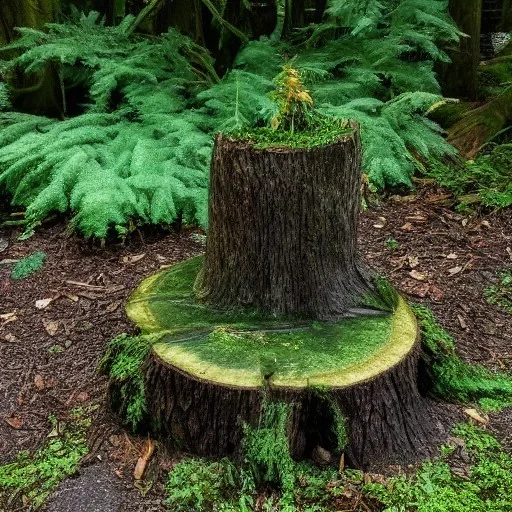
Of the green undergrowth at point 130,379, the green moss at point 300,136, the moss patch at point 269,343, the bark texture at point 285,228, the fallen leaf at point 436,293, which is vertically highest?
the green moss at point 300,136

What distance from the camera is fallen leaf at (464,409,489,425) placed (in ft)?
8.56

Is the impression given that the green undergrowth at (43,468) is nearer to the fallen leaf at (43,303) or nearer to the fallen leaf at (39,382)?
the fallen leaf at (39,382)

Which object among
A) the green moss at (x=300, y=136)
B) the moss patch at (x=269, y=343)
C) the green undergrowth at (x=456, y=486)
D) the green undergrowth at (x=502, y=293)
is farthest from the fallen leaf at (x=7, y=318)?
the green undergrowth at (x=502, y=293)

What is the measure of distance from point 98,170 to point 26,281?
1028 millimetres

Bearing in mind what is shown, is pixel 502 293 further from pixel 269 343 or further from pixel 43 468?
pixel 43 468

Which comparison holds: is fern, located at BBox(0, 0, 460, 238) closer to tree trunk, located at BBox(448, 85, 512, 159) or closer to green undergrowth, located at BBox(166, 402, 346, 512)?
tree trunk, located at BBox(448, 85, 512, 159)

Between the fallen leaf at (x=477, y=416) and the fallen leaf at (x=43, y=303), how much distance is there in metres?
2.48

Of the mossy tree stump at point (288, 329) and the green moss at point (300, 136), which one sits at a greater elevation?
the green moss at point (300, 136)

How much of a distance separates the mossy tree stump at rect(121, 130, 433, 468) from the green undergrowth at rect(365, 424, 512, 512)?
0.41ft

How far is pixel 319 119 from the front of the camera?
2.57 meters

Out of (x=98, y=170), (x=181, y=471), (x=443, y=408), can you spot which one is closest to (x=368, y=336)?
(x=443, y=408)

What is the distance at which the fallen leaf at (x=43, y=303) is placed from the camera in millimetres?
3668

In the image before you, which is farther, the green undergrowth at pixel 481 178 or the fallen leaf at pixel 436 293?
the green undergrowth at pixel 481 178

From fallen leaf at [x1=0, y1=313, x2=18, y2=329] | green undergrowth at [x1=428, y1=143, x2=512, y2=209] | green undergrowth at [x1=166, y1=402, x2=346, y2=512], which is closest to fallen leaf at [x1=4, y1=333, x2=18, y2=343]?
fallen leaf at [x1=0, y1=313, x2=18, y2=329]
